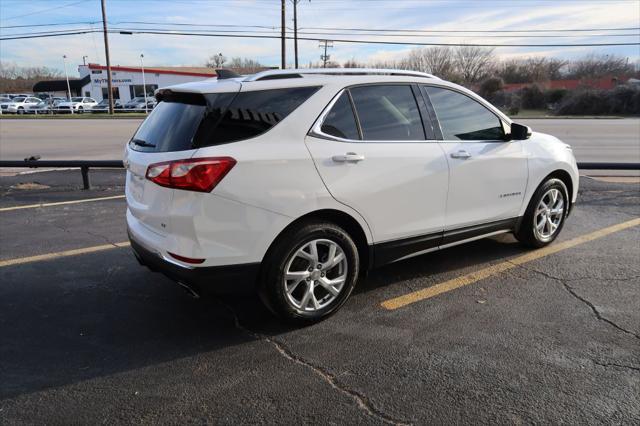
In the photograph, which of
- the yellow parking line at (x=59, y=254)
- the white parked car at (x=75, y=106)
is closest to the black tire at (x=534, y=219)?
the yellow parking line at (x=59, y=254)

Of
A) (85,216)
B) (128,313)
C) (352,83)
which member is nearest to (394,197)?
(352,83)

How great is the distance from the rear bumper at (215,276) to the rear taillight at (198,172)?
1.70 feet

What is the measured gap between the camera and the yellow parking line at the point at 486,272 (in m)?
4.09

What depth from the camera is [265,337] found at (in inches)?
138

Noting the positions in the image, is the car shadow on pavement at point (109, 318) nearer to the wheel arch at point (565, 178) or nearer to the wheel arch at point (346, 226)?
the wheel arch at point (346, 226)

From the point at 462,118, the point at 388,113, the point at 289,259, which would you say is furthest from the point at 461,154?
the point at 289,259

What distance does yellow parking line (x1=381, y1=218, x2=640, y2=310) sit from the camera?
409 centimetres

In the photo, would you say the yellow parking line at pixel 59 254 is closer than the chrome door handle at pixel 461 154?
No

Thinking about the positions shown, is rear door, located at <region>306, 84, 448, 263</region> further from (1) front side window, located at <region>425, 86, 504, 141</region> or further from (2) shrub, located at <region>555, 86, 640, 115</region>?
(2) shrub, located at <region>555, 86, 640, 115</region>

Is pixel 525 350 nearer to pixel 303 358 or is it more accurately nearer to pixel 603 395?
pixel 603 395

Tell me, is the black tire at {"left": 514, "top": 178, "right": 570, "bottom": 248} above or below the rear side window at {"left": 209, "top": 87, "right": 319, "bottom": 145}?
below

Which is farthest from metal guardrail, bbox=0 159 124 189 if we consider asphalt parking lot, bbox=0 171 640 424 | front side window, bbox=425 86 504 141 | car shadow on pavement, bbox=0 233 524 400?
front side window, bbox=425 86 504 141

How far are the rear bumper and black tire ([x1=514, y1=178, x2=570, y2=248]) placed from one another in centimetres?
306

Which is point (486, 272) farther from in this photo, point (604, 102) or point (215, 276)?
point (604, 102)
